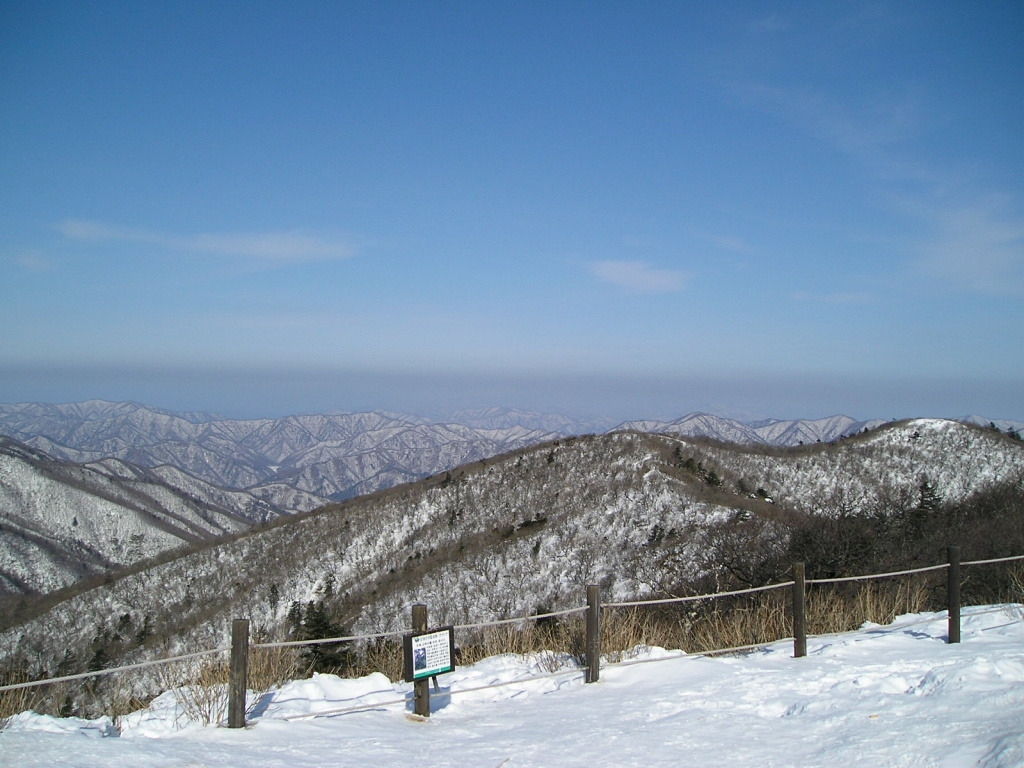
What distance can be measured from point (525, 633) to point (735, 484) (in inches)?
1914

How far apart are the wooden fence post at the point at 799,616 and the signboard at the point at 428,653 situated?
470cm

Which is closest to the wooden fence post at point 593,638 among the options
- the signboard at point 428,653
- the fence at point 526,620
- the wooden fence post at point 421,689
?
the fence at point 526,620

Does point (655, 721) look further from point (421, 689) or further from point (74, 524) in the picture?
point (74, 524)

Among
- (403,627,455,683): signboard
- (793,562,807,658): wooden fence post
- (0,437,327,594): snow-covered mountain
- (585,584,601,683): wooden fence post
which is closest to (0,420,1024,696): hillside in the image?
(793,562,807,658): wooden fence post

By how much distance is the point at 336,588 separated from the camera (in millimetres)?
61781

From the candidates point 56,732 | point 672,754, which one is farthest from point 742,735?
point 56,732

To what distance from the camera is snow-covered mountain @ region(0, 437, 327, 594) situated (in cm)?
13060

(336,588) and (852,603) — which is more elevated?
(852,603)

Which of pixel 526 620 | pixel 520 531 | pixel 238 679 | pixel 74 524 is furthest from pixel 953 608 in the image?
pixel 74 524

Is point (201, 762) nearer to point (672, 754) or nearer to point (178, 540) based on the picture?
point (672, 754)

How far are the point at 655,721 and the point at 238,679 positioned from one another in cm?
436

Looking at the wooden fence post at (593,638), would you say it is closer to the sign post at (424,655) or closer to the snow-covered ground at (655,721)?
the snow-covered ground at (655,721)

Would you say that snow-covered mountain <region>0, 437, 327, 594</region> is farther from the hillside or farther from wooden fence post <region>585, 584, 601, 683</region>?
wooden fence post <region>585, 584, 601, 683</region>

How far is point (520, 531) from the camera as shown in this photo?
56.4m
